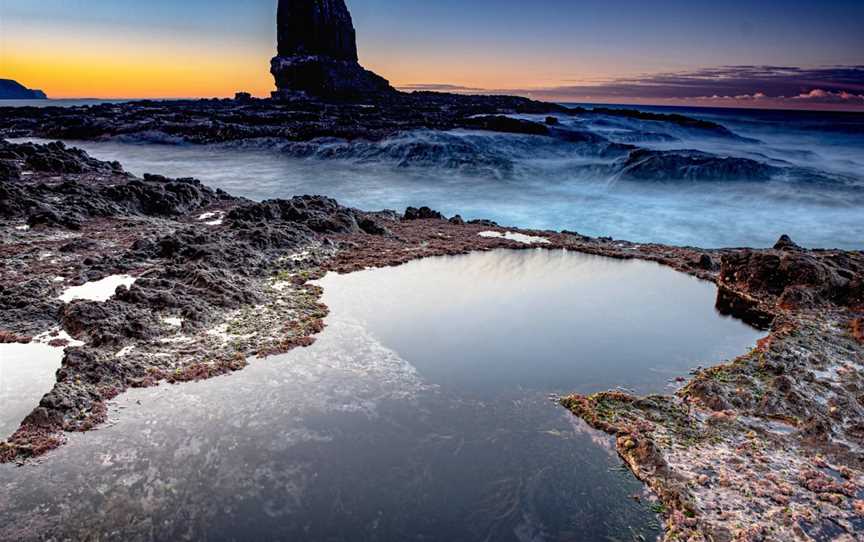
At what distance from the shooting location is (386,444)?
22.6 ft

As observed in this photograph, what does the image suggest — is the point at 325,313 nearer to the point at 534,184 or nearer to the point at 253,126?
the point at 534,184

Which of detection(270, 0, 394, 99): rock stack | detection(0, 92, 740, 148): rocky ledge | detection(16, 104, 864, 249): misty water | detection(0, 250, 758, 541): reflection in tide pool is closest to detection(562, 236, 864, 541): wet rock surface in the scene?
detection(0, 250, 758, 541): reflection in tide pool

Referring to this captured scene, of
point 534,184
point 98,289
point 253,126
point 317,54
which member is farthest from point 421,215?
point 317,54

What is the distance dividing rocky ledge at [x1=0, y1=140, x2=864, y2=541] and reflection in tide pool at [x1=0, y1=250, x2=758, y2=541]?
52 centimetres

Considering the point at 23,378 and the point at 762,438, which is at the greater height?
the point at 23,378

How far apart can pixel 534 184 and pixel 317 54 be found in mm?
69321

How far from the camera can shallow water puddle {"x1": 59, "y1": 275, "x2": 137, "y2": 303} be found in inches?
418

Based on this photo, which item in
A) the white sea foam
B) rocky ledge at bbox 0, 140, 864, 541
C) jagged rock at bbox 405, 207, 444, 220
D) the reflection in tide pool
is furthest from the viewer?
jagged rock at bbox 405, 207, 444, 220

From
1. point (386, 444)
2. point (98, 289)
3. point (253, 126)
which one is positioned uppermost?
point (253, 126)

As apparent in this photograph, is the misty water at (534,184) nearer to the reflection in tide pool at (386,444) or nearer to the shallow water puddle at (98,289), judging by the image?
the reflection in tide pool at (386,444)

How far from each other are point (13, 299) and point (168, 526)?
7321 mm

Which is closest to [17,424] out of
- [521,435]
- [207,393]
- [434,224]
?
[207,393]

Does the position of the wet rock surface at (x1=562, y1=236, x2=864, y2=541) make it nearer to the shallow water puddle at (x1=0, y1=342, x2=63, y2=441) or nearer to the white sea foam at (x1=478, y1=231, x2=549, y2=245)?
the shallow water puddle at (x1=0, y1=342, x2=63, y2=441)

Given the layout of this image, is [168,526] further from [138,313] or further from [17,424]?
[138,313]
